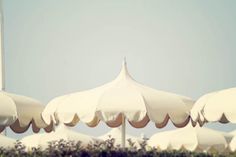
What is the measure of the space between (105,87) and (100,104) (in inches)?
34.1

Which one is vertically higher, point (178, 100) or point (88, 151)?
point (178, 100)

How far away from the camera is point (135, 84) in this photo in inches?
443

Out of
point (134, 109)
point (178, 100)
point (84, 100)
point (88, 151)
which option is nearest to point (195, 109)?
point (178, 100)

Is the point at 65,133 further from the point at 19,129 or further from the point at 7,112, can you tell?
the point at 7,112

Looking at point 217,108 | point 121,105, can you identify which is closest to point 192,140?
point 217,108

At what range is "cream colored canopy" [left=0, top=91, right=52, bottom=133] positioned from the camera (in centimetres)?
1027

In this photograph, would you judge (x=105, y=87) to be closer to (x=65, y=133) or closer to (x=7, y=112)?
(x=7, y=112)

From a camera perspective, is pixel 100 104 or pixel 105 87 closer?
pixel 100 104

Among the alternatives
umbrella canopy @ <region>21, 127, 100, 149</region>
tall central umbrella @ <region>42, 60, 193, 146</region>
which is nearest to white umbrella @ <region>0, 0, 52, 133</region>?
tall central umbrella @ <region>42, 60, 193, 146</region>

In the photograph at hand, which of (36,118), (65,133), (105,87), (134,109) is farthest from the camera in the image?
(65,133)

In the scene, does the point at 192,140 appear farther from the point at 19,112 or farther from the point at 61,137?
the point at 19,112

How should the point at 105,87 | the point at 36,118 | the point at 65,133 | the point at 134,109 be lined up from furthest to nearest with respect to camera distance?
the point at 65,133 < the point at 36,118 < the point at 105,87 < the point at 134,109

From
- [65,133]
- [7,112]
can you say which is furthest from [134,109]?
[65,133]

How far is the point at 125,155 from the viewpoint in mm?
8797
